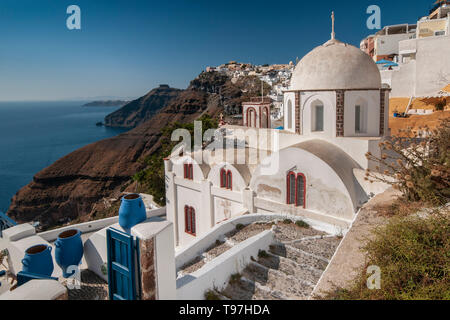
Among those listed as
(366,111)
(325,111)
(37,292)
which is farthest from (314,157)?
(37,292)

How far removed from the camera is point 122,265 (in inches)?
179

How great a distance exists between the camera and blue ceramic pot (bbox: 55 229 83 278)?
6242mm

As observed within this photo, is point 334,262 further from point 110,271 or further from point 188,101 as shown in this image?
point 188,101

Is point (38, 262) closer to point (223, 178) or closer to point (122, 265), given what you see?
point (122, 265)

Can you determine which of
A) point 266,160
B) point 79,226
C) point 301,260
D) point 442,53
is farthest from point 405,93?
point 79,226

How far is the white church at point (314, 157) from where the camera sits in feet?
33.1

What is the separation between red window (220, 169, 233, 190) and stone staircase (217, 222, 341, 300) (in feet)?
14.5

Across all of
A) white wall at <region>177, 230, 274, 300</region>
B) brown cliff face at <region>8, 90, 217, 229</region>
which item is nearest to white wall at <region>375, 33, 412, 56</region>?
white wall at <region>177, 230, 274, 300</region>

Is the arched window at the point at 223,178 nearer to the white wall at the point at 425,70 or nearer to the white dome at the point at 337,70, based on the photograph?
the white dome at the point at 337,70

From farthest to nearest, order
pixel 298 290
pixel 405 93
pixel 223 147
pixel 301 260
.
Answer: pixel 405 93 → pixel 223 147 → pixel 301 260 → pixel 298 290

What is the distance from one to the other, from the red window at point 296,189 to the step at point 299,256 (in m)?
2.96

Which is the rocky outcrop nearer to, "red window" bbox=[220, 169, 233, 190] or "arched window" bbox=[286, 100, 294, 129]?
"red window" bbox=[220, 169, 233, 190]
